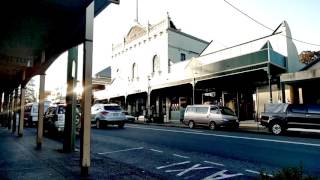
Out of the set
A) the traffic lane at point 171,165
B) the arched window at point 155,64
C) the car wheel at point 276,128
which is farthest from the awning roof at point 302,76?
the arched window at point 155,64

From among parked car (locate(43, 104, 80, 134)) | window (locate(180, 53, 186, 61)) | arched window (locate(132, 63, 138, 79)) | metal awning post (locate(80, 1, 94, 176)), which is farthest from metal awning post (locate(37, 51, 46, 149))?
arched window (locate(132, 63, 138, 79))

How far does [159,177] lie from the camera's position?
650 cm

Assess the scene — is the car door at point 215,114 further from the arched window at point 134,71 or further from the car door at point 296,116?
the arched window at point 134,71

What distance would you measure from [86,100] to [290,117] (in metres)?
13.6

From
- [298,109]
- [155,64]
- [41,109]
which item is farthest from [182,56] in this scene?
[41,109]

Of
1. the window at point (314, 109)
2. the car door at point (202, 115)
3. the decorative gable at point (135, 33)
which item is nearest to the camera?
the window at point (314, 109)

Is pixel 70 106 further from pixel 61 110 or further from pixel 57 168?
pixel 61 110

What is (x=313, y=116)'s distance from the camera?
15625 mm

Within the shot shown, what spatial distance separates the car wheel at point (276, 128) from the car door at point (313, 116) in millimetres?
1566

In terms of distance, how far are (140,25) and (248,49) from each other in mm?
19932

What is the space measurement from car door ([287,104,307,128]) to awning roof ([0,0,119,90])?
13224 mm

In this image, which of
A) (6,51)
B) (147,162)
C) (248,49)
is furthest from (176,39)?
(147,162)

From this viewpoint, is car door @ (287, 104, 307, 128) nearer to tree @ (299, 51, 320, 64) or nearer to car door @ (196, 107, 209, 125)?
car door @ (196, 107, 209, 125)

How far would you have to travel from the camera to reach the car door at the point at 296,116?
16.0 metres
